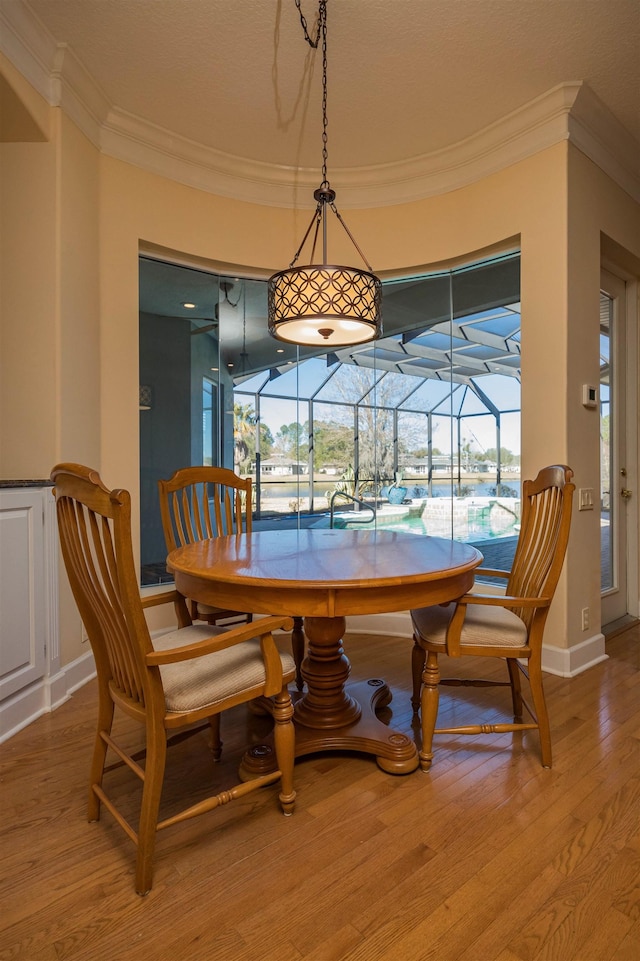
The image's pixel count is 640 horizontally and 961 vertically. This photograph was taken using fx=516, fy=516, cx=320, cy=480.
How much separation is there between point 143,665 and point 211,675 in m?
0.27

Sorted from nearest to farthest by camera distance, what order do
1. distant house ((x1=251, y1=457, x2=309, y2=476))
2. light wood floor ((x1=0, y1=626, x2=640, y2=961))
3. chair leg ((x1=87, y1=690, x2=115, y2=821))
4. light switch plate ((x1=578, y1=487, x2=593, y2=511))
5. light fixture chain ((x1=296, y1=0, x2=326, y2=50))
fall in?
light wood floor ((x1=0, y1=626, x2=640, y2=961)) → chair leg ((x1=87, y1=690, x2=115, y2=821)) → light fixture chain ((x1=296, y1=0, x2=326, y2=50)) → light switch plate ((x1=578, y1=487, x2=593, y2=511)) → distant house ((x1=251, y1=457, x2=309, y2=476))

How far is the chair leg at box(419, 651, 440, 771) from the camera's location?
183cm

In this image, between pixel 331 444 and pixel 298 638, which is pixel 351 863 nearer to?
pixel 298 638

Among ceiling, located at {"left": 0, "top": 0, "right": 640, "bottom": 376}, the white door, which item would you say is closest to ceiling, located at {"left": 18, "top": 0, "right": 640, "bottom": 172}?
ceiling, located at {"left": 0, "top": 0, "right": 640, "bottom": 376}

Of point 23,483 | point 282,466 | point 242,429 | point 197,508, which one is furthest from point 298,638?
point 242,429

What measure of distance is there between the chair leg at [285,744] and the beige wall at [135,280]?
1461mm

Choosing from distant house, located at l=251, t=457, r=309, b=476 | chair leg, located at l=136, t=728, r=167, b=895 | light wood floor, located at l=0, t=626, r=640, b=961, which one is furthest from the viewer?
distant house, located at l=251, t=457, r=309, b=476

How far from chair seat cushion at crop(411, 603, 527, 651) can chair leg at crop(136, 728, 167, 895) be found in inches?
38.9

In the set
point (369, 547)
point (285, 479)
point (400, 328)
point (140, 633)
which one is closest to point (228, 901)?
point (140, 633)

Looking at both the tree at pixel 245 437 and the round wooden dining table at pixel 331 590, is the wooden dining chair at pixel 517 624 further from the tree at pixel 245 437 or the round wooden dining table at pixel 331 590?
the tree at pixel 245 437

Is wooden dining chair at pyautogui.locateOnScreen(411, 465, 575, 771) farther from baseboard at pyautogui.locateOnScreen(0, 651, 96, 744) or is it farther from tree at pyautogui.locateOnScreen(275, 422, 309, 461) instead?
tree at pyautogui.locateOnScreen(275, 422, 309, 461)

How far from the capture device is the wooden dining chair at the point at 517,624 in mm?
1827

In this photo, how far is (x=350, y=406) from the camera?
3.93 metres

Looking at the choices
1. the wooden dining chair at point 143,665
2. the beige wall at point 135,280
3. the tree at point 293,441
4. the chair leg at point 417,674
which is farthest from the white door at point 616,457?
the wooden dining chair at point 143,665
